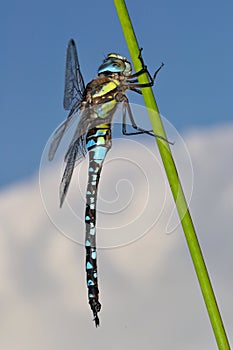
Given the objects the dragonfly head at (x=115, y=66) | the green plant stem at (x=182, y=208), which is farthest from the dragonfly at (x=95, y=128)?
the green plant stem at (x=182, y=208)

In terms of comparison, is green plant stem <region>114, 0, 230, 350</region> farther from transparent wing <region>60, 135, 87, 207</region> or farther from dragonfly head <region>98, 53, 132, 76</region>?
transparent wing <region>60, 135, 87, 207</region>

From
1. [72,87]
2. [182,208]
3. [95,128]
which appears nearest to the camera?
[182,208]

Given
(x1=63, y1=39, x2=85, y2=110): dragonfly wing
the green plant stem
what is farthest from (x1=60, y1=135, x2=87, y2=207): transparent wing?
the green plant stem

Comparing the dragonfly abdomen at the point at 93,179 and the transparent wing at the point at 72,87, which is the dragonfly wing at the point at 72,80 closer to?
the transparent wing at the point at 72,87

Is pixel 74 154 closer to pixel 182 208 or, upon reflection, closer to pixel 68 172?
pixel 68 172

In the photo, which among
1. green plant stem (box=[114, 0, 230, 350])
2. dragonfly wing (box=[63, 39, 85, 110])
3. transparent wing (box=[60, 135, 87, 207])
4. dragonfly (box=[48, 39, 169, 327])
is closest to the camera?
green plant stem (box=[114, 0, 230, 350])

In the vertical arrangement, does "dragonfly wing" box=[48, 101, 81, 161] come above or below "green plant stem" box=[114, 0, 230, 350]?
above

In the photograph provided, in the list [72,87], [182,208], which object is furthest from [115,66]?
[182,208]
